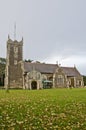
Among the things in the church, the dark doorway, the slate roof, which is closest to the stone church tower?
the church

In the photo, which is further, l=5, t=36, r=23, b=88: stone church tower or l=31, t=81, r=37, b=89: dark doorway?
l=5, t=36, r=23, b=88: stone church tower

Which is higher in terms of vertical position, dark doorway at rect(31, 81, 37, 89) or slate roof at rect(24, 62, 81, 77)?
slate roof at rect(24, 62, 81, 77)

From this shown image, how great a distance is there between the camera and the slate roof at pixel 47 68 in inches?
4113

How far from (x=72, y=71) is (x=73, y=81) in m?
4.52

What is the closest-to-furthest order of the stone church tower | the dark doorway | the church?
the church → the dark doorway → the stone church tower

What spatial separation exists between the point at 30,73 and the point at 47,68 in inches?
326

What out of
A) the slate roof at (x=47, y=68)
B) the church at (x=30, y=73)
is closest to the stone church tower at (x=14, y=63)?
the church at (x=30, y=73)

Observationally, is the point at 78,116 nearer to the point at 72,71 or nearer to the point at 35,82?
the point at 35,82

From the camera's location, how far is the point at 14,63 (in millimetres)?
108750

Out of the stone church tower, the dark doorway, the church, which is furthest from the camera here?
the stone church tower

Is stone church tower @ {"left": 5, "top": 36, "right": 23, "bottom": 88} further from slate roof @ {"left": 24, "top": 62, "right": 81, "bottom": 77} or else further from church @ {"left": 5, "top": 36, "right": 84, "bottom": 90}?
slate roof @ {"left": 24, "top": 62, "right": 81, "bottom": 77}

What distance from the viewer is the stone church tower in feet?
348

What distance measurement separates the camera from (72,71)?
11581cm

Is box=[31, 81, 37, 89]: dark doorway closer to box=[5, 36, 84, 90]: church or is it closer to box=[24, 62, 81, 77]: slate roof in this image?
box=[5, 36, 84, 90]: church
